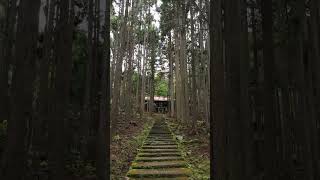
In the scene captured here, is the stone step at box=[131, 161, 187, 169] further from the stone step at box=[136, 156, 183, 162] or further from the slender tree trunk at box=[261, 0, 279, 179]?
the slender tree trunk at box=[261, 0, 279, 179]

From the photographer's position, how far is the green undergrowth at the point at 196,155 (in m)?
6.46

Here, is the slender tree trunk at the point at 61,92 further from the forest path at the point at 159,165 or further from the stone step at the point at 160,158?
the stone step at the point at 160,158

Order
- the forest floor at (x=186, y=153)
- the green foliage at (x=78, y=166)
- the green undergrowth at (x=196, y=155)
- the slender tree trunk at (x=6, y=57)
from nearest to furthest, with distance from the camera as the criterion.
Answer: the slender tree trunk at (x=6, y=57), the green foliage at (x=78, y=166), the green undergrowth at (x=196, y=155), the forest floor at (x=186, y=153)

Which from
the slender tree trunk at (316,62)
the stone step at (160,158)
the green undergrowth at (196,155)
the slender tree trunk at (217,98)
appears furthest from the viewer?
the stone step at (160,158)

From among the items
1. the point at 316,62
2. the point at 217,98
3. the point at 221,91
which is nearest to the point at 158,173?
the point at 217,98

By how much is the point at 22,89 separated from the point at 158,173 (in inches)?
173

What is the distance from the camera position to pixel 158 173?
601 cm

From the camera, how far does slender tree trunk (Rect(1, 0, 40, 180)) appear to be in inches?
83.6

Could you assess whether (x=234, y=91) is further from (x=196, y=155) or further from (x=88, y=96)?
(x=196, y=155)

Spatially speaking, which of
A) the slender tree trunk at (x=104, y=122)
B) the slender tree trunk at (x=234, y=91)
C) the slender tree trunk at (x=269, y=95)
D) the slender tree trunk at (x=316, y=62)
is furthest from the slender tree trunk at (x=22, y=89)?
the slender tree trunk at (x=316, y=62)

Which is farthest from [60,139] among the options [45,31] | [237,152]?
[237,152]

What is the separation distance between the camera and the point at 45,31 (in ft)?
7.80

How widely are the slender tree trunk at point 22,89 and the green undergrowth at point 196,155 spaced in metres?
4.39

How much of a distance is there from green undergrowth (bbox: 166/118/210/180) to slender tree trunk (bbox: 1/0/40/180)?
4393 mm
